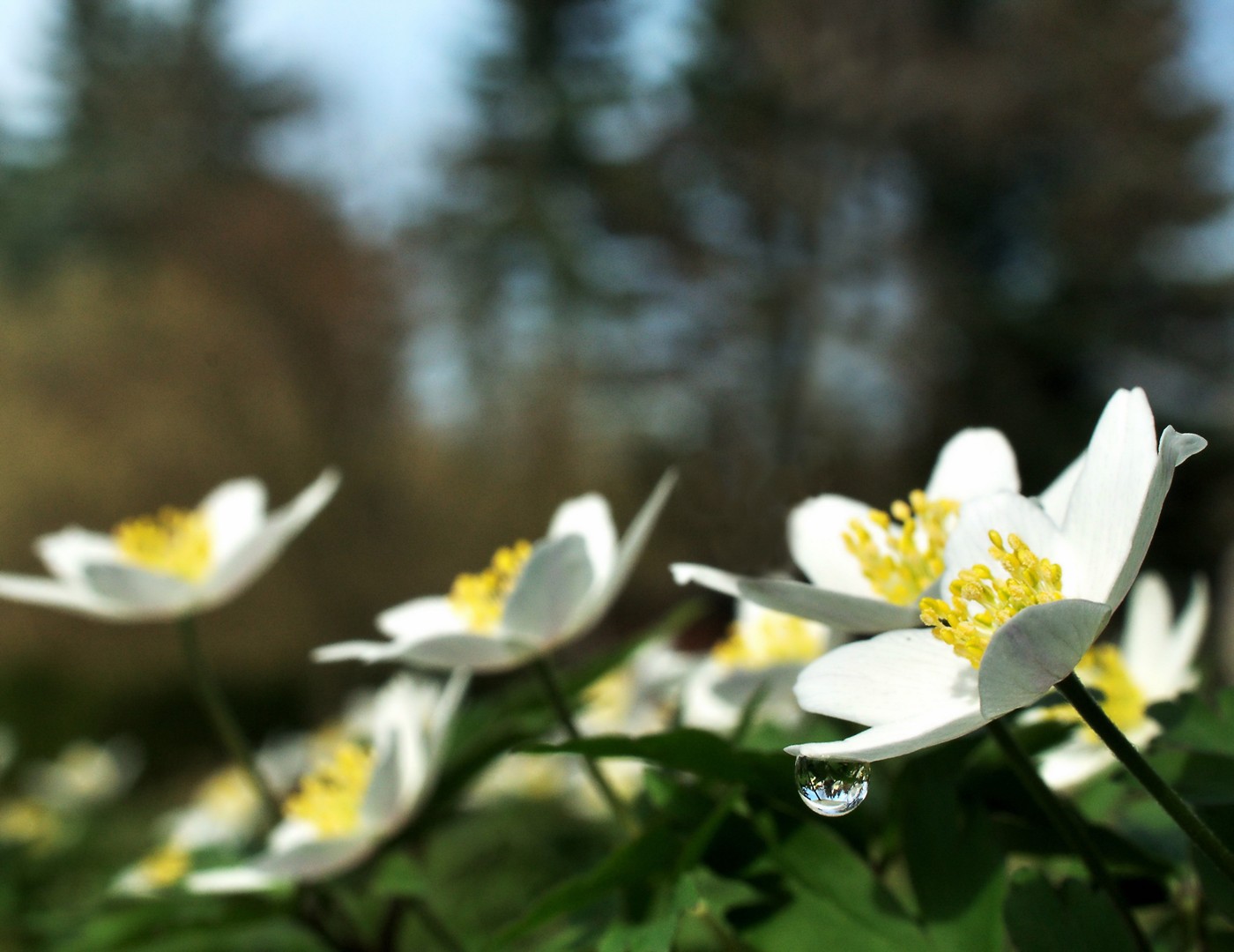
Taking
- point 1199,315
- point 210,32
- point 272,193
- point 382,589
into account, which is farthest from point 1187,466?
point 210,32

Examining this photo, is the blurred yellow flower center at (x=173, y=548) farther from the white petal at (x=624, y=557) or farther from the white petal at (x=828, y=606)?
the white petal at (x=828, y=606)

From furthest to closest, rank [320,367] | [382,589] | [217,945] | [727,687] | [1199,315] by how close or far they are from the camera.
A: [1199,315]
[320,367]
[382,589]
[217,945]
[727,687]

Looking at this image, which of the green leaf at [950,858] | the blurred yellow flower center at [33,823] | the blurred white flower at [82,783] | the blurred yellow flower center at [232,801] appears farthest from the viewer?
the blurred white flower at [82,783]

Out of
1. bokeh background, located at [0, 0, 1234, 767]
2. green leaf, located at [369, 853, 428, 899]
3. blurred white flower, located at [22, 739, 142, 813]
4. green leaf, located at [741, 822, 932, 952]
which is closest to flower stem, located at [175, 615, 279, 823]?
green leaf, located at [369, 853, 428, 899]

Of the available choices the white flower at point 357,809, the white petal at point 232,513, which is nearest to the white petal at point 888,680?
the white flower at point 357,809

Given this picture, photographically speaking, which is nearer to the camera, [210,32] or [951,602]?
[951,602]

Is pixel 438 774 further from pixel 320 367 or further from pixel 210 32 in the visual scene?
pixel 210 32

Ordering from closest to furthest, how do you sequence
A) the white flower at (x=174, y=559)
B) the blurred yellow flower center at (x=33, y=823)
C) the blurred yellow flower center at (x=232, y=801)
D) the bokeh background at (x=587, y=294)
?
the white flower at (x=174, y=559) → the blurred yellow flower center at (x=232, y=801) → the blurred yellow flower center at (x=33, y=823) → the bokeh background at (x=587, y=294)
